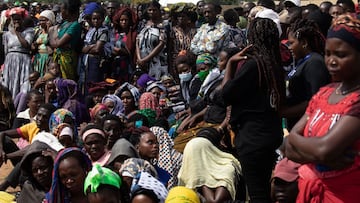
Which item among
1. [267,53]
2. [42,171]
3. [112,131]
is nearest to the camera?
[267,53]

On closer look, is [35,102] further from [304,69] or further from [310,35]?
[304,69]

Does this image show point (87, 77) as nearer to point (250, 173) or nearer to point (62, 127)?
point (62, 127)

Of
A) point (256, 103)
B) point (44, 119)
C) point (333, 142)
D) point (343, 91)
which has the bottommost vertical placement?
point (44, 119)

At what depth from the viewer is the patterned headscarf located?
6.34 metres

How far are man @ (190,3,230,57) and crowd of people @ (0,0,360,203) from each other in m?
0.02

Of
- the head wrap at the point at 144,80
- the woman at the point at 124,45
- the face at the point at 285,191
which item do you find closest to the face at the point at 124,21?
the woman at the point at 124,45

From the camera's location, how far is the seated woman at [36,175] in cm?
528

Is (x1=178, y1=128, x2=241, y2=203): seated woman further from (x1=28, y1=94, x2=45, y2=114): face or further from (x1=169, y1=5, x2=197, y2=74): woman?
(x1=169, y1=5, x2=197, y2=74): woman

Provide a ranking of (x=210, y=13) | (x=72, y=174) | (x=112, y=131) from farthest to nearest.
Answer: (x=210, y=13)
(x=112, y=131)
(x=72, y=174)

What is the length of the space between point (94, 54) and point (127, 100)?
1.61 metres

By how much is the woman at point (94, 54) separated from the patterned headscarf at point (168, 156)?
3260mm

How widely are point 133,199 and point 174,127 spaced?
308 centimetres

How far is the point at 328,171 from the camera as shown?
10.5 feet

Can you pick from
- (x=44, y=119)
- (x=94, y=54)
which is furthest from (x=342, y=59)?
(x=94, y=54)
